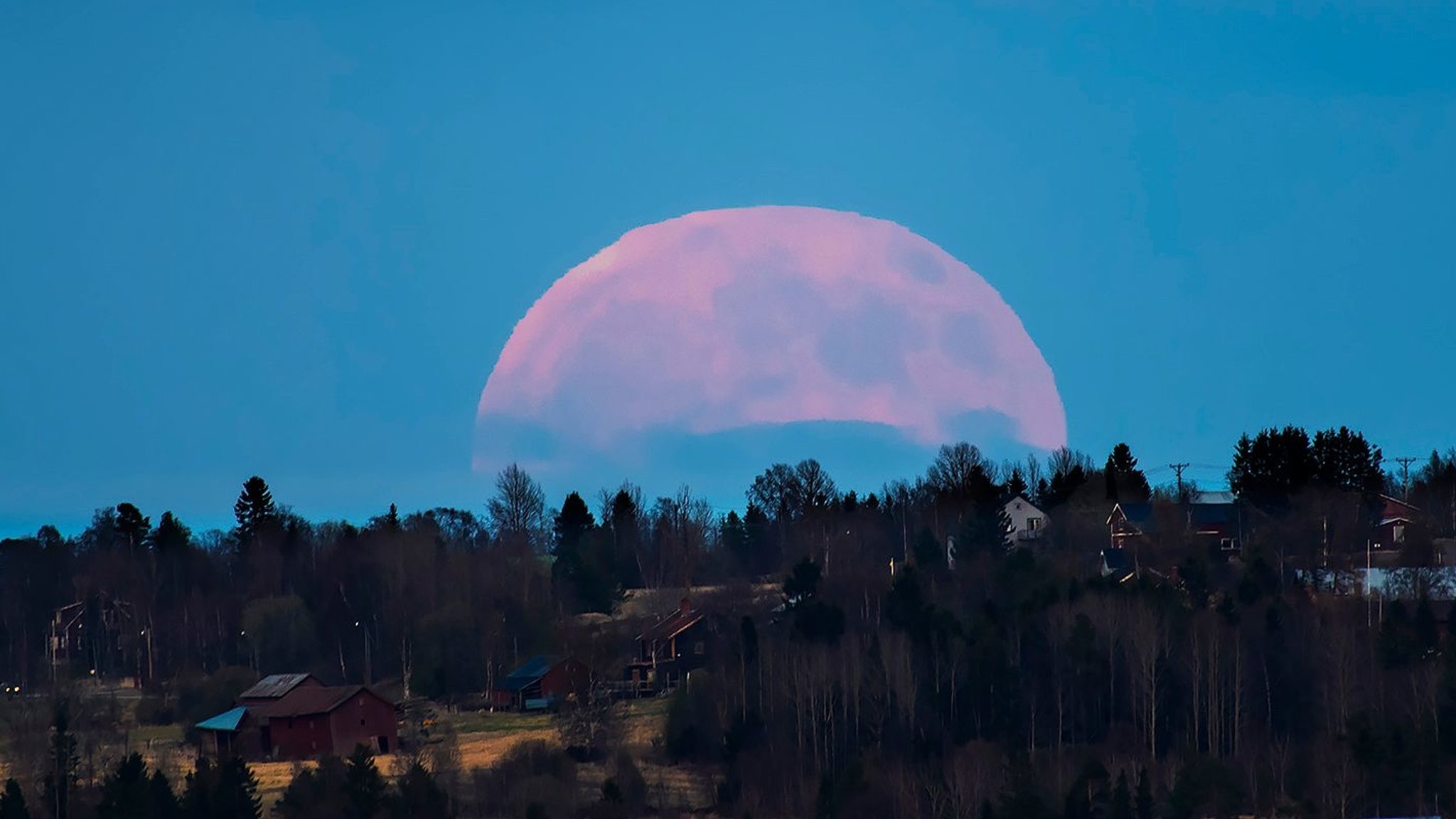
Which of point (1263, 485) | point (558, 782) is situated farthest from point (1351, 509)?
point (558, 782)

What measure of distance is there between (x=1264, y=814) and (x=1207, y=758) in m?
3.65

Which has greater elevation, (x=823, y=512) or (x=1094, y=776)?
(x=823, y=512)

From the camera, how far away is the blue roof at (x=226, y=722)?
77.9m

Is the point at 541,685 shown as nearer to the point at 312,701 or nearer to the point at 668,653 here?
the point at 668,653

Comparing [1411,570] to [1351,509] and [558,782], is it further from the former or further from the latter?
[558,782]

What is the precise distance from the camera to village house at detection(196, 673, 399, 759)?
253 feet

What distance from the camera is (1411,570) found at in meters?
84.8

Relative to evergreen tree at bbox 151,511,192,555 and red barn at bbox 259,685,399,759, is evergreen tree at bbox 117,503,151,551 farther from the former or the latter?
red barn at bbox 259,685,399,759

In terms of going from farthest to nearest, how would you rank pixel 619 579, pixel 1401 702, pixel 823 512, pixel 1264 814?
pixel 823 512
pixel 619 579
pixel 1401 702
pixel 1264 814

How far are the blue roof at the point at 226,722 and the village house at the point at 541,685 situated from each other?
11.5m

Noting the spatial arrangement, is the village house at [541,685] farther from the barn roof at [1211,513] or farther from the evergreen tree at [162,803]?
the barn roof at [1211,513]

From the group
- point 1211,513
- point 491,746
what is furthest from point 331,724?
point 1211,513

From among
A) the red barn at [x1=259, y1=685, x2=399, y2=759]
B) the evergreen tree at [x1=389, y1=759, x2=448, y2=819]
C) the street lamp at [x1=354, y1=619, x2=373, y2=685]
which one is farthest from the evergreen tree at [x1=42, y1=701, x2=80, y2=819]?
the street lamp at [x1=354, y1=619, x2=373, y2=685]

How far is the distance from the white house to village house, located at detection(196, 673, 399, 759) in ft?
143
